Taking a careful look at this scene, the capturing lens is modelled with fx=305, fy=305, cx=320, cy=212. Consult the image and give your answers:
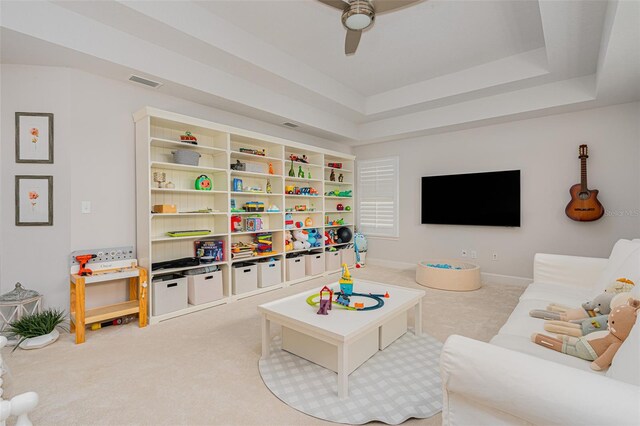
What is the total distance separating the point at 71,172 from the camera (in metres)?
2.91

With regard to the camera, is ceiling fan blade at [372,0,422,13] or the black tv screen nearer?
ceiling fan blade at [372,0,422,13]

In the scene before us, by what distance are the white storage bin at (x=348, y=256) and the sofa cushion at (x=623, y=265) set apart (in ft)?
11.4

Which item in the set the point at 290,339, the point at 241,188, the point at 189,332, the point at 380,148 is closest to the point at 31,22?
the point at 241,188

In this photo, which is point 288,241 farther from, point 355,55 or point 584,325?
point 584,325

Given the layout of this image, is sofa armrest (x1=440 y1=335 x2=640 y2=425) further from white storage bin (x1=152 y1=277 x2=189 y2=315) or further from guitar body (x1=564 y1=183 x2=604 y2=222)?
guitar body (x1=564 y1=183 x2=604 y2=222)

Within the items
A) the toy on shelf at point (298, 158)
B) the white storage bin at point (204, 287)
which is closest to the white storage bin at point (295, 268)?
the white storage bin at point (204, 287)

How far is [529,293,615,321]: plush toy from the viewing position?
1.73 m

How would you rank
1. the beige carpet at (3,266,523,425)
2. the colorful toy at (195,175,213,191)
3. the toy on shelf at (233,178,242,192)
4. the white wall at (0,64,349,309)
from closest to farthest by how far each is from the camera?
the beige carpet at (3,266,523,425) → the white wall at (0,64,349,309) → the colorful toy at (195,175,213,191) → the toy on shelf at (233,178,242,192)

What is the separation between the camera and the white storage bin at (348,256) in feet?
17.6

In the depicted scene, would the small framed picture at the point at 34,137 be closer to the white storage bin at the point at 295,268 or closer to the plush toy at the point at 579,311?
the white storage bin at the point at 295,268

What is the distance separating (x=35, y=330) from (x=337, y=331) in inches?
99.9

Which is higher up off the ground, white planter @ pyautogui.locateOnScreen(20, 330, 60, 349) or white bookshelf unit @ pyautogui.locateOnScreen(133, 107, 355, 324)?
white bookshelf unit @ pyautogui.locateOnScreen(133, 107, 355, 324)

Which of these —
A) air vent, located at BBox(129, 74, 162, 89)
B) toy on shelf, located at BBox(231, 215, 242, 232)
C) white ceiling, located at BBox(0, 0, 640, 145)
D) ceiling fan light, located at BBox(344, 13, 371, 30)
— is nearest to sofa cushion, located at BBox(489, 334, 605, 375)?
white ceiling, located at BBox(0, 0, 640, 145)

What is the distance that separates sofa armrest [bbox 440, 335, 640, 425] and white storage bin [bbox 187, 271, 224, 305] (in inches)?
113
